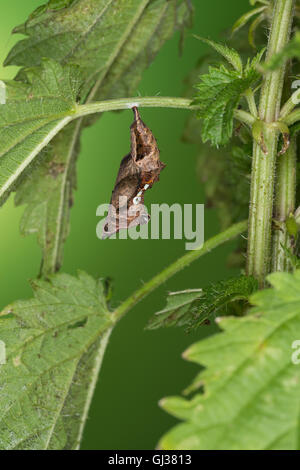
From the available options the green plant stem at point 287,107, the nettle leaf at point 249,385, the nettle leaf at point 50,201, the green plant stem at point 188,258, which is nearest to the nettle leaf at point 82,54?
the nettle leaf at point 50,201

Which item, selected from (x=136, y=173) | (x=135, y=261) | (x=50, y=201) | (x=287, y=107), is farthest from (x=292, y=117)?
(x=135, y=261)

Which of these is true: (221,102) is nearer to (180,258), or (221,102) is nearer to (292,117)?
(292,117)

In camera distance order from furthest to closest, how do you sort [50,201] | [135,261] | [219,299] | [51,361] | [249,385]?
[135,261], [50,201], [51,361], [219,299], [249,385]

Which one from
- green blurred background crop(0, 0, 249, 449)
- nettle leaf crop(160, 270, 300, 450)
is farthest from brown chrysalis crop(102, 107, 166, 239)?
green blurred background crop(0, 0, 249, 449)

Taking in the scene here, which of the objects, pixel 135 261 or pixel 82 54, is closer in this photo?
pixel 82 54

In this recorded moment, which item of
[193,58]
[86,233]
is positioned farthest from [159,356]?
[193,58]

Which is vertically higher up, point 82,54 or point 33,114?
point 82,54

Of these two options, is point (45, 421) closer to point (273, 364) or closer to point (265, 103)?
point (273, 364)
